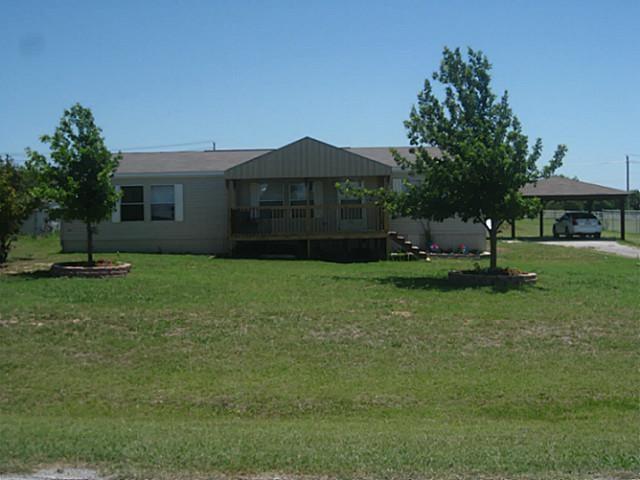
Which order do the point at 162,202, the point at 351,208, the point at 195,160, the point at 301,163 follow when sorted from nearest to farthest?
the point at 301,163 < the point at 351,208 < the point at 162,202 < the point at 195,160

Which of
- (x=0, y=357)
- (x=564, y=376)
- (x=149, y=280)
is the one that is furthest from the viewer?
(x=149, y=280)

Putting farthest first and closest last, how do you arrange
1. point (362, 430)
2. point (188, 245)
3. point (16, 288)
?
point (188, 245) → point (16, 288) → point (362, 430)

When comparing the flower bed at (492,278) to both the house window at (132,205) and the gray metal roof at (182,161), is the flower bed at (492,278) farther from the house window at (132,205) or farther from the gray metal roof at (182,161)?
the house window at (132,205)

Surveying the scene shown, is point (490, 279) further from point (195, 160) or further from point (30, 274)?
point (195, 160)

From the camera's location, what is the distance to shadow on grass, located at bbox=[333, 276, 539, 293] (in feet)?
54.5

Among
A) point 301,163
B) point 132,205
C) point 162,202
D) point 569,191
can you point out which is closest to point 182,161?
point 162,202

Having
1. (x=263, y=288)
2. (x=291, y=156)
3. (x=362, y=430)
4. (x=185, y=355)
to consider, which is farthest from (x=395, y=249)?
(x=362, y=430)

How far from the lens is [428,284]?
17328 millimetres

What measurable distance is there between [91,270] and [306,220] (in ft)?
31.1

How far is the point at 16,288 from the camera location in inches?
619

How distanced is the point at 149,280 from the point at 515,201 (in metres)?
8.34

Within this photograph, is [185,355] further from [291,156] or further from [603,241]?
[603,241]

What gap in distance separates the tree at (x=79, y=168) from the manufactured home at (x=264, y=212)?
753 centimetres

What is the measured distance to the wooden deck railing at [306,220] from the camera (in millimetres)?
25438
